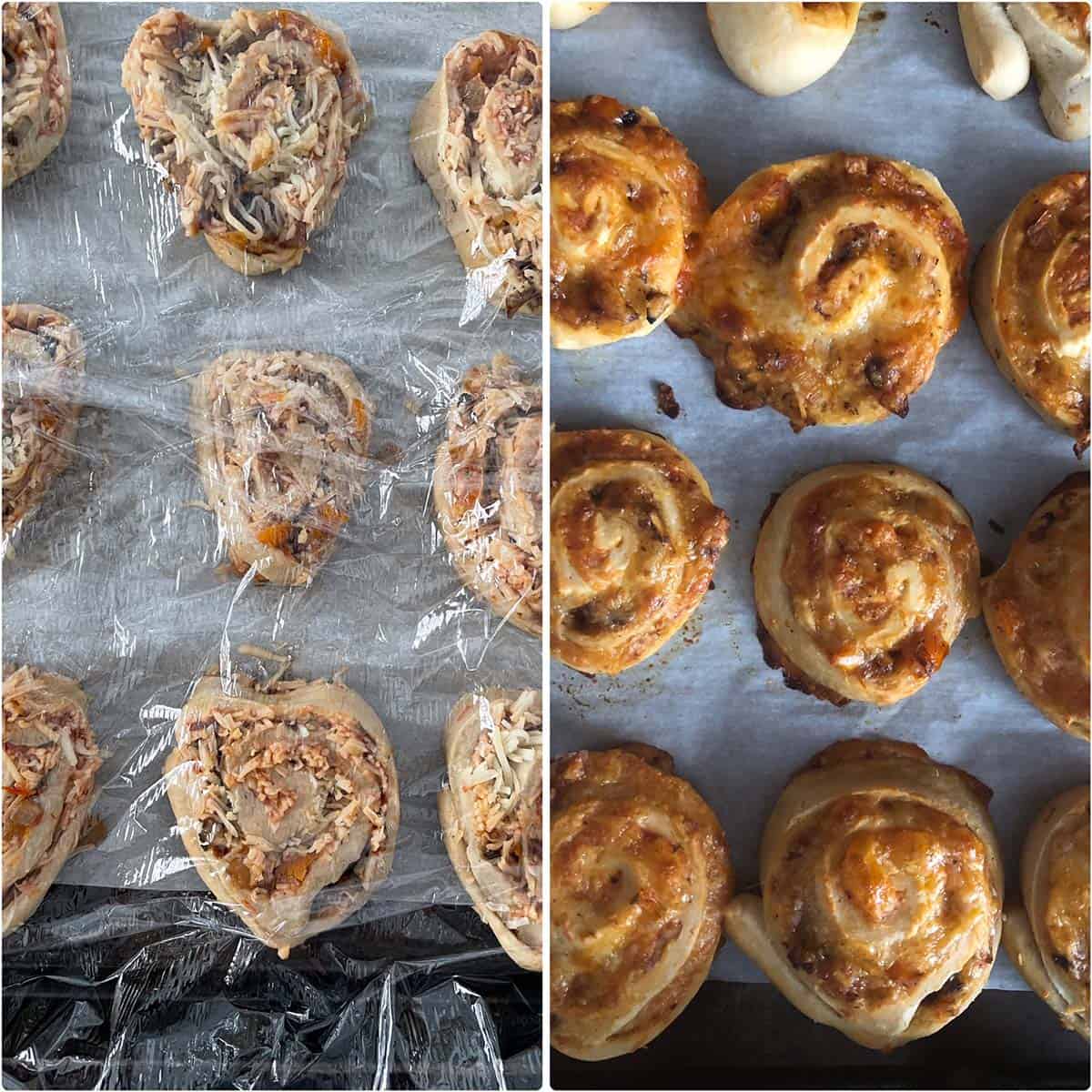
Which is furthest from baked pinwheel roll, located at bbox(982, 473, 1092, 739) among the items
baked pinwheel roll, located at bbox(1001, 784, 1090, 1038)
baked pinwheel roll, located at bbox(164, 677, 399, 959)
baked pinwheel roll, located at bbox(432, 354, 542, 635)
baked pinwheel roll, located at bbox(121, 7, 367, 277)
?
baked pinwheel roll, located at bbox(121, 7, 367, 277)

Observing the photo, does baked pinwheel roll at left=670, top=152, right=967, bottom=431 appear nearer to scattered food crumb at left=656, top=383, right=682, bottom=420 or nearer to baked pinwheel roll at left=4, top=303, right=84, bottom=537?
scattered food crumb at left=656, top=383, right=682, bottom=420

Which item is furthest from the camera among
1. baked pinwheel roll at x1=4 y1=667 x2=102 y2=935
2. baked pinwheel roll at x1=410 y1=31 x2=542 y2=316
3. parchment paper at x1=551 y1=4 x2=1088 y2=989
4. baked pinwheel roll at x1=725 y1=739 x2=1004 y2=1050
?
parchment paper at x1=551 y1=4 x2=1088 y2=989

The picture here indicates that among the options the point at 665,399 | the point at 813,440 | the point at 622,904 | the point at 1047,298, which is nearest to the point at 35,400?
the point at 665,399

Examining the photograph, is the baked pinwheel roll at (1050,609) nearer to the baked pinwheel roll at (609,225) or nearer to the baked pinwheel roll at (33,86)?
the baked pinwheel roll at (609,225)

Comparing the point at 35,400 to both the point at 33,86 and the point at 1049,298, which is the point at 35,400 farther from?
the point at 1049,298

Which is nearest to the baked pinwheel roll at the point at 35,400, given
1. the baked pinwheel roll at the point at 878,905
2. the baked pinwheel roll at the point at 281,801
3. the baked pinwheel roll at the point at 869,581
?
the baked pinwheel roll at the point at 281,801

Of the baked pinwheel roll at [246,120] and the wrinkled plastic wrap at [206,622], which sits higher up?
the baked pinwheel roll at [246,120]

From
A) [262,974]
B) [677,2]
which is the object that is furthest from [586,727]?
[677,2]
